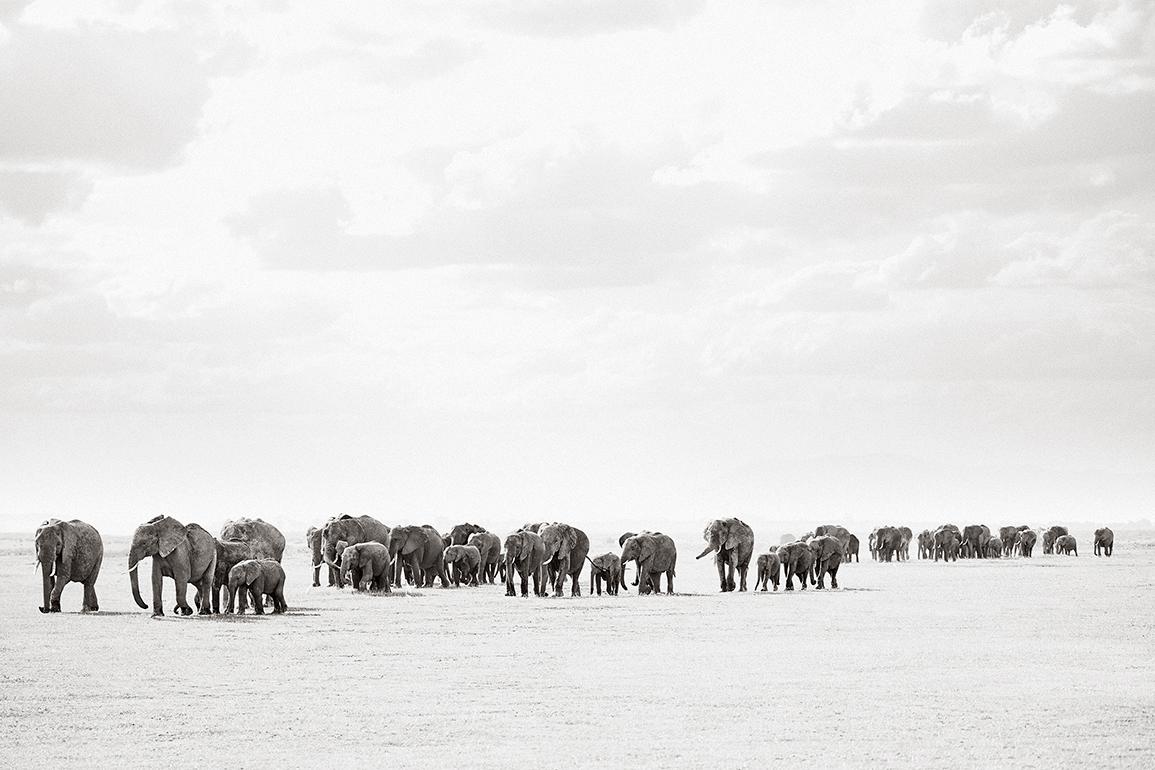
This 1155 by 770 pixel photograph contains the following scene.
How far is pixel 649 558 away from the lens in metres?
50.1

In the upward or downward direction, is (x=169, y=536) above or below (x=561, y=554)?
above

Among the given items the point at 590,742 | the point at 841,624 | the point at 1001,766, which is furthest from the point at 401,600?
the point at 1001,766

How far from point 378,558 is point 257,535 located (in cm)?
408

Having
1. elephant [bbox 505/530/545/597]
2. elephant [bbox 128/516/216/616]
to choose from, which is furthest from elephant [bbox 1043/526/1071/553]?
elephant [bbox 128/516/216/616]

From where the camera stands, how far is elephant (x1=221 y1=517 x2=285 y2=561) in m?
48.3

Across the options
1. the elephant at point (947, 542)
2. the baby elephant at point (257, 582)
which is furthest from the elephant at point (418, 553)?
the elephant at point (947, 542)

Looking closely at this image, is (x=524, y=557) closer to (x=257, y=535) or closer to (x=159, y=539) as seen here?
(x=257, y=535)

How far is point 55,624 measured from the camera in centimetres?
3581

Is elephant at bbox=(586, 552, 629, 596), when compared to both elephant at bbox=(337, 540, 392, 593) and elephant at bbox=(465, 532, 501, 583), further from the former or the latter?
elephant at bbox=(465, 532, 501, 583)

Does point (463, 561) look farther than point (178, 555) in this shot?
Yes

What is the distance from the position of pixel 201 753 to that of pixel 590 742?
490cm

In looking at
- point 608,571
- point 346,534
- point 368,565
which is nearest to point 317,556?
point 346,534

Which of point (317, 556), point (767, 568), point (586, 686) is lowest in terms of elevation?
point (586, 686)

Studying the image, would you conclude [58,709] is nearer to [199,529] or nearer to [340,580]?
[199,529]
